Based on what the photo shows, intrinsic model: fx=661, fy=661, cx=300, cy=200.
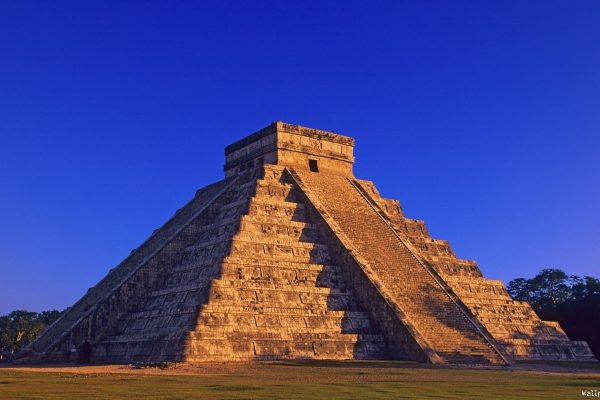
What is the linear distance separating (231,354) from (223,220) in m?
8.92

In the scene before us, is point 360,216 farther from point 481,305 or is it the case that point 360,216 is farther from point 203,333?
point 203,333

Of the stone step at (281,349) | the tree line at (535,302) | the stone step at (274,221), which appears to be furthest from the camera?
the tree line at (535,302)

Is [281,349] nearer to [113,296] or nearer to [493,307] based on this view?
[113,296]

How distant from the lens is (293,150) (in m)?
33.9

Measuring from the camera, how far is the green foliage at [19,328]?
54.6 meters

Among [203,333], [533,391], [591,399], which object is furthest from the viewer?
[203,333]

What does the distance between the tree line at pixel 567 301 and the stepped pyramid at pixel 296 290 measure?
703cm

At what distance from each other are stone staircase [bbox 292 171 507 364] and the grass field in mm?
4638

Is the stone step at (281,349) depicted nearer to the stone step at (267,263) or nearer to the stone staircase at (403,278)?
the stone staircase at (403,278)

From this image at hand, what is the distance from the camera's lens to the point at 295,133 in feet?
112

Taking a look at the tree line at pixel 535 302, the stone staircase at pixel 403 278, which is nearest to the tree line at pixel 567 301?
the tree line at pixel 535 302

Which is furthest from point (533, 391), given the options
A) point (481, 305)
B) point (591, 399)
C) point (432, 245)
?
point (432, 245)

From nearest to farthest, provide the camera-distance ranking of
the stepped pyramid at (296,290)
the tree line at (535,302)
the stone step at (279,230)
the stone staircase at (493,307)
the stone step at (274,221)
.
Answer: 1. the stepped pyramid at (296,290)
2. the stone step at (279,230)
3. the stone step at (274,221)
4. the stone staircase at (493,307)
5. the tree line at (535,302)

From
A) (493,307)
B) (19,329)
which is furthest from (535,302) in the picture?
(19,329)
